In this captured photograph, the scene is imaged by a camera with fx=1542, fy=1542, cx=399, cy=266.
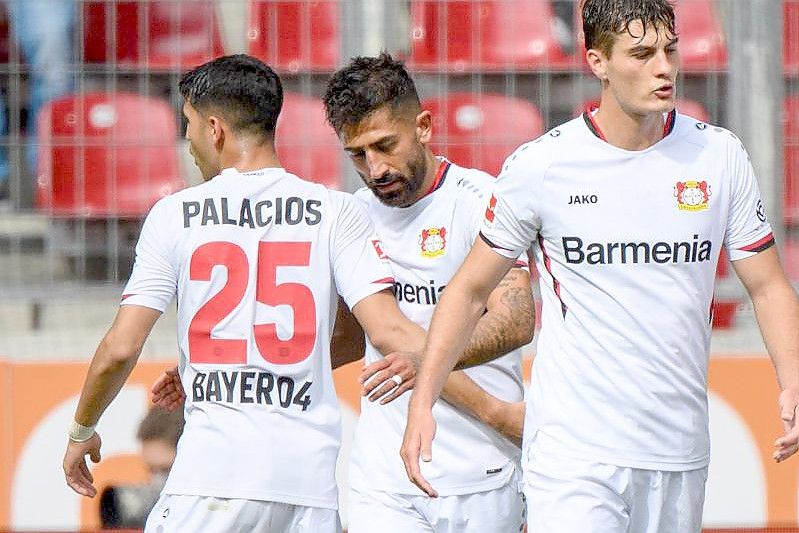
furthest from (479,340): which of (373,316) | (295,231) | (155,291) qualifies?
(155,291)

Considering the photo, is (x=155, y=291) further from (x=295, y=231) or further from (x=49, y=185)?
(x=49, y=185)

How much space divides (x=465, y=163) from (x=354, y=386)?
130cm

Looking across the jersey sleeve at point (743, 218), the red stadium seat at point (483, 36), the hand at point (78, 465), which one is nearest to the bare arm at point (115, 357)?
the hand at point (78, 465)

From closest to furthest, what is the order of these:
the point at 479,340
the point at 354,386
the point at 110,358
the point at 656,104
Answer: the point at 656,104 < the point at 110,358 < the point at 479,340 < the point at 354,386

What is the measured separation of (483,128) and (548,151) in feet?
11.6

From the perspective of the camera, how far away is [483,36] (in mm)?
7418

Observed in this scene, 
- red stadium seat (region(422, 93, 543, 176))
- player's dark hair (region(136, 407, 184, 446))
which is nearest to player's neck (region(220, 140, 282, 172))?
player's dark hair (region(136, 407, 184, 446))

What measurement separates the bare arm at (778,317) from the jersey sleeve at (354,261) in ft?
3.02

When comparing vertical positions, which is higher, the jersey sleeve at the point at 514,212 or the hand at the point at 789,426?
the jersey sleeve at the point at 514,212

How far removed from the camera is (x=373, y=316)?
406cm

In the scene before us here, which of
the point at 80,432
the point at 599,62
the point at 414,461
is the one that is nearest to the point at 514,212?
the point at 599,62

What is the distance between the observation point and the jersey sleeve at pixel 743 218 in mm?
3846

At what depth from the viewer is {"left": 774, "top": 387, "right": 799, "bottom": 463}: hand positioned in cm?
360

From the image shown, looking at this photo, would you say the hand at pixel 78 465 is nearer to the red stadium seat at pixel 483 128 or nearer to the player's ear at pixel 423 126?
the player's ear at pixel 423 126
